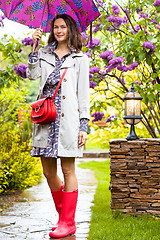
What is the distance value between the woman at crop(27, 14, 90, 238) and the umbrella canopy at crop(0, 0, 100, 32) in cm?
13

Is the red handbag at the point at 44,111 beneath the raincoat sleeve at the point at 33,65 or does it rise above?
beneath

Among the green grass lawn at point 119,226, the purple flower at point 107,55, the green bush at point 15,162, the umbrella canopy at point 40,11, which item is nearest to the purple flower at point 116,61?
the purple flower at point 107,55

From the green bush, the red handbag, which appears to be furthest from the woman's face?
the green bush

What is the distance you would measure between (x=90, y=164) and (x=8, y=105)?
11.2ft

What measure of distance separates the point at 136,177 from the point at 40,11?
1.67 m

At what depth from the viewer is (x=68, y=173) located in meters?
2.55

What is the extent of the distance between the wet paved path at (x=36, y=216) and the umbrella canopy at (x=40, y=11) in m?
1.60

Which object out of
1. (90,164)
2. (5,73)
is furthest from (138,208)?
(90,164)

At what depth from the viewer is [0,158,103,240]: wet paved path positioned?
8.64ft

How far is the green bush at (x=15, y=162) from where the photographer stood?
14.6ft

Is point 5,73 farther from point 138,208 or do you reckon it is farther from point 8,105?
point 138,208

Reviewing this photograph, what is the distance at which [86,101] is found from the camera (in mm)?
2562

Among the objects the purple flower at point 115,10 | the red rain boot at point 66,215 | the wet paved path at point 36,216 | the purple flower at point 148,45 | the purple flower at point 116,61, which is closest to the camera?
the red rain boot at point 66,215

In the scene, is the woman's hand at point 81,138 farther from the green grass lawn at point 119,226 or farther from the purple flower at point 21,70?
the purple flower at point 21,70
